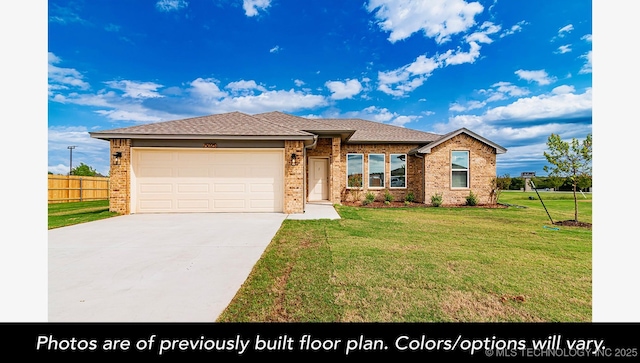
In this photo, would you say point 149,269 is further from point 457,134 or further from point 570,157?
point 457,134

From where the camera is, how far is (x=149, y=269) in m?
3.73

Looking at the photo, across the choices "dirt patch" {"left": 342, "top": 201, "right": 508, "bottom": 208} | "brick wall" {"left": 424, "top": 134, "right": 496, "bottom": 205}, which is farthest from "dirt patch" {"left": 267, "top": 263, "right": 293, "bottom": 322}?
"brick wall" {"left": 424, "top": 134, "right": 496, "bottom": 205}

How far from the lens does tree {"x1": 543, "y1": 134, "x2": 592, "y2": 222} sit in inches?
311

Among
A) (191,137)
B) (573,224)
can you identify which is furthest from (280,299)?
(573,224)

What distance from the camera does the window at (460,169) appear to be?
13500mm

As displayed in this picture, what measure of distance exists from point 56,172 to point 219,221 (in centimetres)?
1492

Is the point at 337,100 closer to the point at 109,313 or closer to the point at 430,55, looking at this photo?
the point at 430,55

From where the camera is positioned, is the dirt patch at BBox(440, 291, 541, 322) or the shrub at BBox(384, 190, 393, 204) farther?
the shrub at BBox(384, 190, 393, 204)

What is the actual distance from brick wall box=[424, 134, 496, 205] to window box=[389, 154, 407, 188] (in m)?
1.23

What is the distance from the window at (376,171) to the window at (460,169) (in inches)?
134

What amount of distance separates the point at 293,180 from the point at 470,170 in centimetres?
924

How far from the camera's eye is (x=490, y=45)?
10.8m
